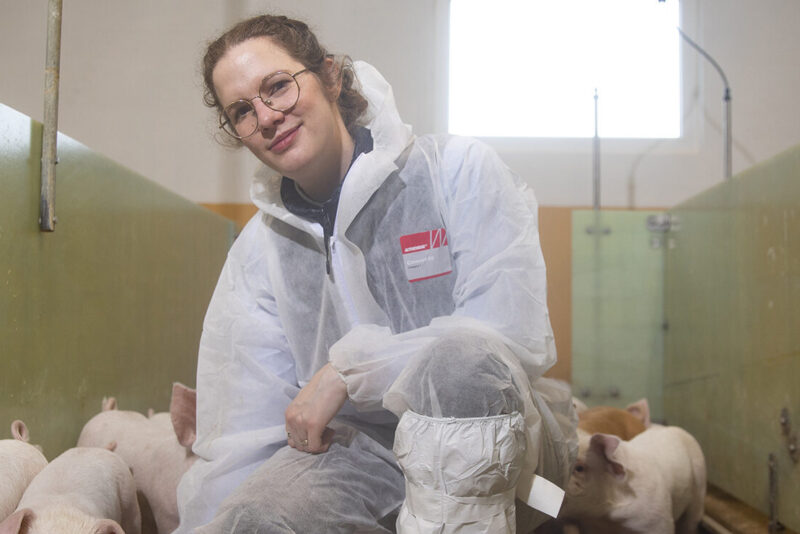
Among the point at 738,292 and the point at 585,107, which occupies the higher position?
the point at 585,107

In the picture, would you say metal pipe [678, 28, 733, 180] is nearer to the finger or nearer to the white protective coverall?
the white protective coverall

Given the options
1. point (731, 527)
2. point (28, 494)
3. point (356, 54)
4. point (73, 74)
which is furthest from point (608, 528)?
point (73, 74)

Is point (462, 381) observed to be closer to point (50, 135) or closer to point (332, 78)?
point (332, 78)

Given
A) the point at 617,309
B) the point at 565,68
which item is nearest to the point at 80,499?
the point at 617,309

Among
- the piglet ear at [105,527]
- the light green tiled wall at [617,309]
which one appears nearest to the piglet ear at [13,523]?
the piglet ear at [105,527]

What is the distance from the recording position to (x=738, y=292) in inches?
80.1

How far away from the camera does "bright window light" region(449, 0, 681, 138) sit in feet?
8.85

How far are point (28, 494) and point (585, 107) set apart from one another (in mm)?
2435

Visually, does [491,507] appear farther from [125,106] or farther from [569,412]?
[125,106]

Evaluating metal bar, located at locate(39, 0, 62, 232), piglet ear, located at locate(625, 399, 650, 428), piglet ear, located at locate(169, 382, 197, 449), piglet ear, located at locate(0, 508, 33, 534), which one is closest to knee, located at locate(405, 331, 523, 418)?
piglet ear, located at locate(0, 508, 33, 534)

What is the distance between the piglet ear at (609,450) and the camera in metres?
1.61

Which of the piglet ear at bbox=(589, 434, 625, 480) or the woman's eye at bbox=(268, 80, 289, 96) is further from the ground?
the woman's eye at bbox=(268, 80, 289, 96)

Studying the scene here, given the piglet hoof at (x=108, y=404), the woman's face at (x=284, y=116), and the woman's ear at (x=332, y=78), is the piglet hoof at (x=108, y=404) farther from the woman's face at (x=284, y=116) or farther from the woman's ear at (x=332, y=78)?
the woman's ear at (x=332, y=78)

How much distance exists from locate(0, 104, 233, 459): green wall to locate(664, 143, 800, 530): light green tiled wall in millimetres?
1508
